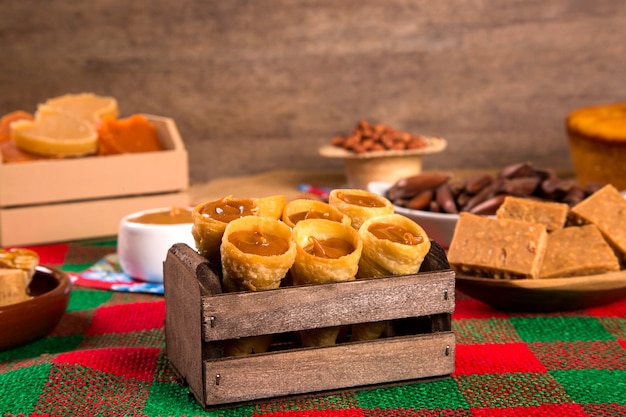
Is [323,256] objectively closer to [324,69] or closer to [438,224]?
[438,224]

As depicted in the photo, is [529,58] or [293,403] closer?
[293,403]

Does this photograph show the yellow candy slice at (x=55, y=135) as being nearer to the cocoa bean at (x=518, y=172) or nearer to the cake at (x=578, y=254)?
the cocoa bean at (x=518, y=172)

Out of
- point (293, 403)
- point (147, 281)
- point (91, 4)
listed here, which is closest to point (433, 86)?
point (91, 4)

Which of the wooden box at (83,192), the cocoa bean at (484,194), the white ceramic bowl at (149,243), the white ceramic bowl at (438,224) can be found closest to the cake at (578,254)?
the white ceramic bowl at (438,224)

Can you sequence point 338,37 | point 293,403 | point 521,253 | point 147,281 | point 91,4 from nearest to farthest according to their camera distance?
1. point 293,403
2. point 521,253
3. point 147,281
4. point 91,4
5. point 338,37

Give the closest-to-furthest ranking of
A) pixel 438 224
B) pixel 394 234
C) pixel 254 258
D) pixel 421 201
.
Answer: pixel 254 258 < pixel 394 234 < pixel 438 224 < pixel 421 201

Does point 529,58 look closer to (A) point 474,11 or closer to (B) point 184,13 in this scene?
(A) point 474,11

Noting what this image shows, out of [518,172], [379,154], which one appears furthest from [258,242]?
[379,154]
